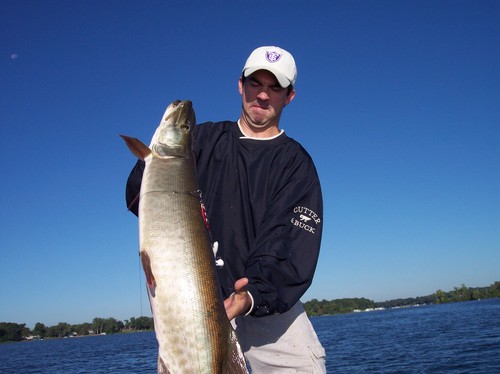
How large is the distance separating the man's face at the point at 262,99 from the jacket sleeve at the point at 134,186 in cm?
119

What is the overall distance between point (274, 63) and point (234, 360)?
102 inches

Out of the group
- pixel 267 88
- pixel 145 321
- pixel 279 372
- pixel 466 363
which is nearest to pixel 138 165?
pixel 267 88

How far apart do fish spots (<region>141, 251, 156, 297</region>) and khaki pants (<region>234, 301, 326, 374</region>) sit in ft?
5.19

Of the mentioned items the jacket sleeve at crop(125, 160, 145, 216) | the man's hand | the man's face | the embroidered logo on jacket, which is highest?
the man's face

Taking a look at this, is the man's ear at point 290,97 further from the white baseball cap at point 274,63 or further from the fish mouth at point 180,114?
the fish mouth at point 180,114

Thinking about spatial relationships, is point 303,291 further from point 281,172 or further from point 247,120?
point 247,120

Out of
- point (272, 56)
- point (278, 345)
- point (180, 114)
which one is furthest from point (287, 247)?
point (272, 56)

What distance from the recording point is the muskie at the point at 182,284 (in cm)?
287

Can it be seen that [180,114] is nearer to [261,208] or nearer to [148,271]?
[261,208]

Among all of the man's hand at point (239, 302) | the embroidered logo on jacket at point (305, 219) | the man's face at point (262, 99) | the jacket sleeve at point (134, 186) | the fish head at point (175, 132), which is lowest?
the man's hand at point (239, 302)

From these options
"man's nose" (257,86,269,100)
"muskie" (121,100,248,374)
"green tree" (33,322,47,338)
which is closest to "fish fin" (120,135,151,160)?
"muskie" (121,100,248,374)

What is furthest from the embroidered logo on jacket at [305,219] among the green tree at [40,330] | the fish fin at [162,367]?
the green tree at [40,330]

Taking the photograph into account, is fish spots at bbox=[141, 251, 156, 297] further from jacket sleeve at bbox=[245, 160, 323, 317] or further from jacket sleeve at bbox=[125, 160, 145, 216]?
jacket sleeve at bbox=[125, 160, 145, 216]

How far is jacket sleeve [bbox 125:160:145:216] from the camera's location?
3.89 metres
